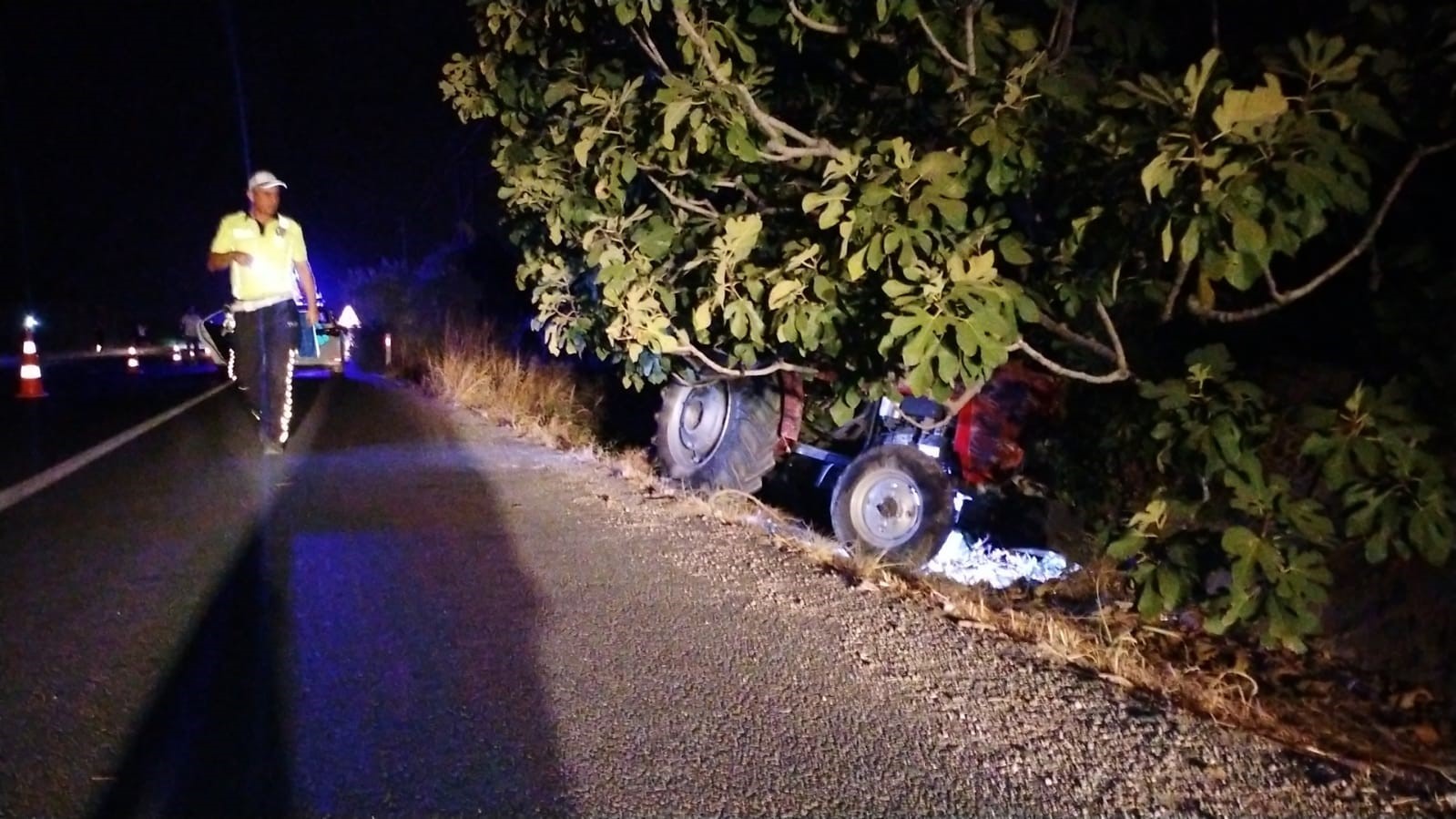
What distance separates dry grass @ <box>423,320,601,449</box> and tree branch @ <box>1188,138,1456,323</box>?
7.36 m

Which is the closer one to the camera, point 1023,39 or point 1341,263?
point 1341,263

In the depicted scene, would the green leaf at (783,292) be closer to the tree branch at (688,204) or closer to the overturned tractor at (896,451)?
the tree branch at (688,204)

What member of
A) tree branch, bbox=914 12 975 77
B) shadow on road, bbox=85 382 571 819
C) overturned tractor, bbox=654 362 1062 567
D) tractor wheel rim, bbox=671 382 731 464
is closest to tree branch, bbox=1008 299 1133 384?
overturned tractor, bbox=654 362 1062 567

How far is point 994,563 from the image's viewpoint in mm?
8102

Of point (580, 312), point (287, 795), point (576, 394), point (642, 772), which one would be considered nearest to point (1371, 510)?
point (642, 772)

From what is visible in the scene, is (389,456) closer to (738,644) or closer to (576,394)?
(738,644)

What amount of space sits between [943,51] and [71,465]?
6.91 metres

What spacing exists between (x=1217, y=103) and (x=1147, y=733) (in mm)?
2091

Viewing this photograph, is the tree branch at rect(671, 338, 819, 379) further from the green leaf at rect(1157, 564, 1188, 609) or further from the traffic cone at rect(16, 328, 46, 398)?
the traffic cone at rect(16, 328, 46, 398)

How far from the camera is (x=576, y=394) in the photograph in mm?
16500

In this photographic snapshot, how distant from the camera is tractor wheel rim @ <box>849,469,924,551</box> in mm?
7426

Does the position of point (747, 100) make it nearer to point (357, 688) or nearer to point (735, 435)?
point (357, 688)

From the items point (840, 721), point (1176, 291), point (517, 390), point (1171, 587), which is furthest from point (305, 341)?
point (1171, 587)

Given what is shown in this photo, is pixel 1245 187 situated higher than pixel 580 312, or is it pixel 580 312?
pixel 1245 187
